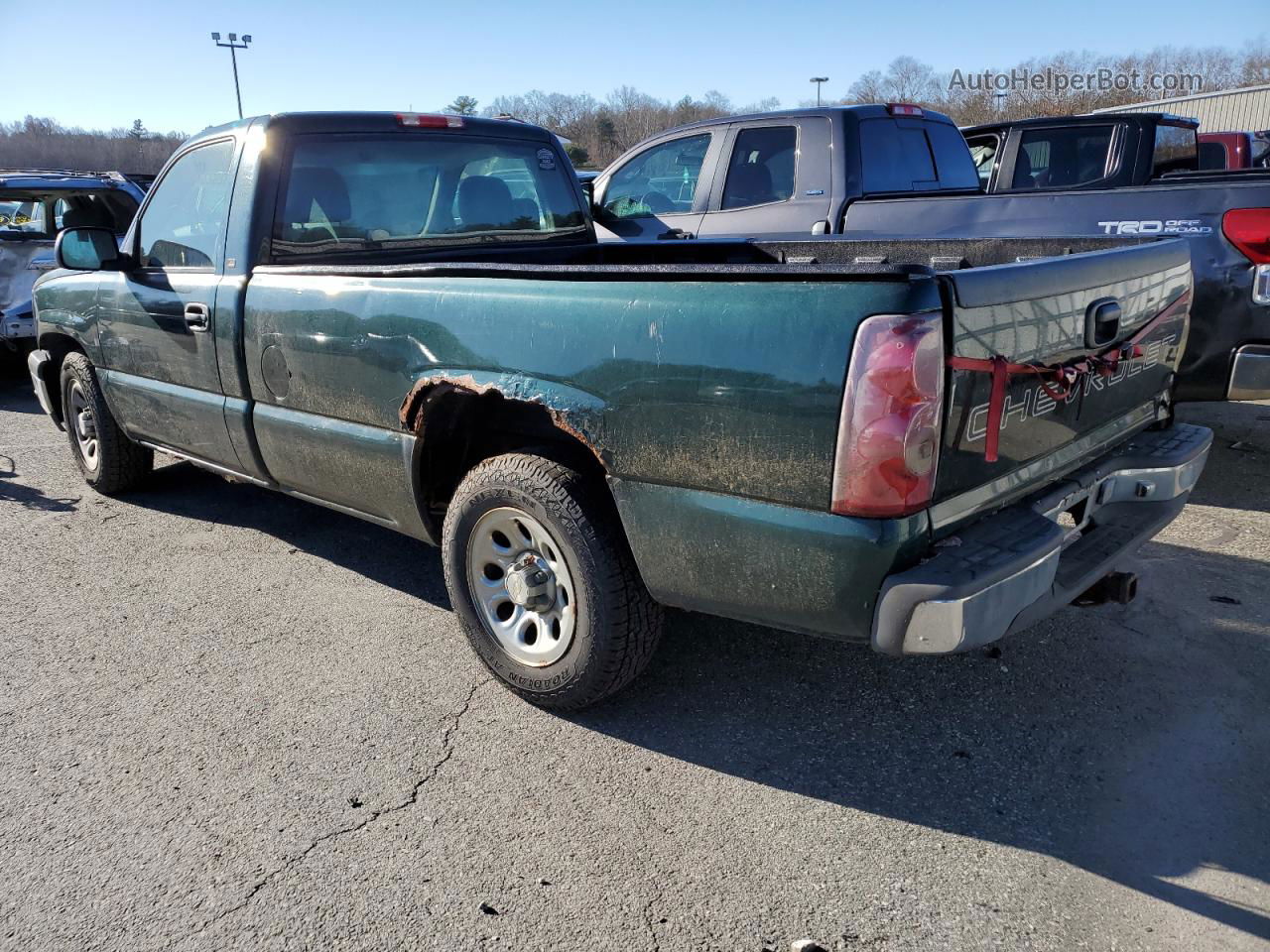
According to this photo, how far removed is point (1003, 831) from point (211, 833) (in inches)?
84.3

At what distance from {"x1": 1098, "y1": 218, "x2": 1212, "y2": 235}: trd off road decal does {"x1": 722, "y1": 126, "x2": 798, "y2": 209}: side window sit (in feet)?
7.10

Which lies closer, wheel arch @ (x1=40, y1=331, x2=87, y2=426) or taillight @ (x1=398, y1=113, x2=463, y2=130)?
taillight @ (x1=398, y1=113, x2=463, y2=130)

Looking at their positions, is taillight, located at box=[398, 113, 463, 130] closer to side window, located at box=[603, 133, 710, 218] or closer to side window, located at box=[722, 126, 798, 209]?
side window, located at box=[603, 133, 710, 218]

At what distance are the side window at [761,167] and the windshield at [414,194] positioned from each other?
2.32m

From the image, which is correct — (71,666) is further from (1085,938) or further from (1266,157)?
(1266,157)

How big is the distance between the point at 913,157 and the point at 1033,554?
17.1ft

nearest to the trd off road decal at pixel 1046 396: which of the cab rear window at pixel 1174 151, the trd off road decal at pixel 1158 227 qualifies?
the trd off road decal at pixel 1158 227

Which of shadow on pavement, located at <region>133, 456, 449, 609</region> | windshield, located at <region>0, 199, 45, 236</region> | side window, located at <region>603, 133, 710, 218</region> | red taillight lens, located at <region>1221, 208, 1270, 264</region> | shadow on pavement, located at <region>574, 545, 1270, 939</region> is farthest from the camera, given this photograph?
windshield, located at <region>0, 199, 45, 236</region>

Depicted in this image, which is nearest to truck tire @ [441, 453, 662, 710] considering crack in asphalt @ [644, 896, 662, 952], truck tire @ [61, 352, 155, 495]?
crack in asphalt @ [644, 896, 662, 952]

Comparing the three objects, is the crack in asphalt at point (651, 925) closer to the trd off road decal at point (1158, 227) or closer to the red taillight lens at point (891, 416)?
the red taillight lens at point (891, 416)

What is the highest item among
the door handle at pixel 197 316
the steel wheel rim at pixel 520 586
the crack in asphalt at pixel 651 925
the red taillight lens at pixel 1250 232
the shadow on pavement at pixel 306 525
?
the red taillight lens at pixel 1250 232

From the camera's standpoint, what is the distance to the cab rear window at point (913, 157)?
652cm

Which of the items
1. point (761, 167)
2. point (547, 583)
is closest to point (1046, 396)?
point (547, 583)

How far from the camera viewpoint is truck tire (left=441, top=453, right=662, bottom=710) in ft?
9.35
